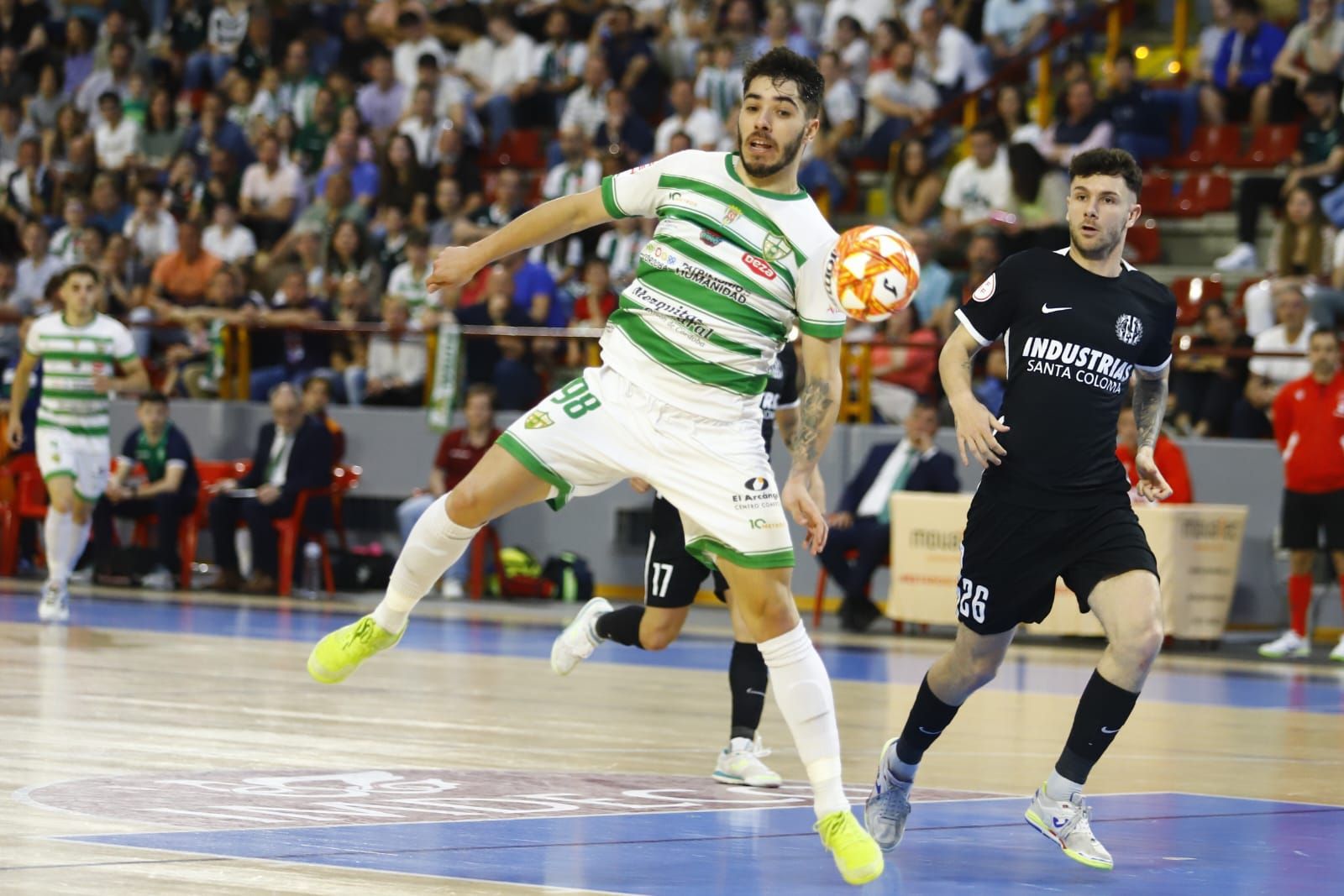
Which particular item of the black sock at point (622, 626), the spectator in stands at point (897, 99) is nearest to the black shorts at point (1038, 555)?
the black sock at point (622, 626)

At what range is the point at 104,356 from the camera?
1538 cm

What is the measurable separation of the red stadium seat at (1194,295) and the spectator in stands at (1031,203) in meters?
1.15

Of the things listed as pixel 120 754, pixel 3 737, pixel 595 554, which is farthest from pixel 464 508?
pixel 595 554

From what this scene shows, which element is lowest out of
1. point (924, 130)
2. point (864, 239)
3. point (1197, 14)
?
point (864, 239)

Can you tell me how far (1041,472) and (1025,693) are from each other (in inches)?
238

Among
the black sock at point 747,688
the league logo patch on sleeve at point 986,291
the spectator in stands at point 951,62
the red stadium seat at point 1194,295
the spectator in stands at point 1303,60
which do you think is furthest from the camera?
the spectator in stands at point 951,62

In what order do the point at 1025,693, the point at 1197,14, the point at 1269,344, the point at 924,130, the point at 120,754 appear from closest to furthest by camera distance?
the point at 120,754
the point at 1025,693
the point at 1269,344
the point at 924,130
the point at 1197,14

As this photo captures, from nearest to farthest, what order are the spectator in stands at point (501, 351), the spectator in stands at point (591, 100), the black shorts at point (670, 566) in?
the black shorts at point (670, 566) < the spectator in stands at point (501, 351) < the spectator in stands at point (591, 100)

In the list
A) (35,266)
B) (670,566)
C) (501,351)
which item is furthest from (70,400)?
(35,266)

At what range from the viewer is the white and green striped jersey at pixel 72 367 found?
1533 cm

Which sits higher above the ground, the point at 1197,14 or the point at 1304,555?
the point at 1197,14

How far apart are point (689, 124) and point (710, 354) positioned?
48.1 feet

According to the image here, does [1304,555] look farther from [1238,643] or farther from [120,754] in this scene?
[120,754]

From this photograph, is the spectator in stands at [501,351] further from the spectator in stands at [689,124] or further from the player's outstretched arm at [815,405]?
the player's outstretched arm at [815,405]
